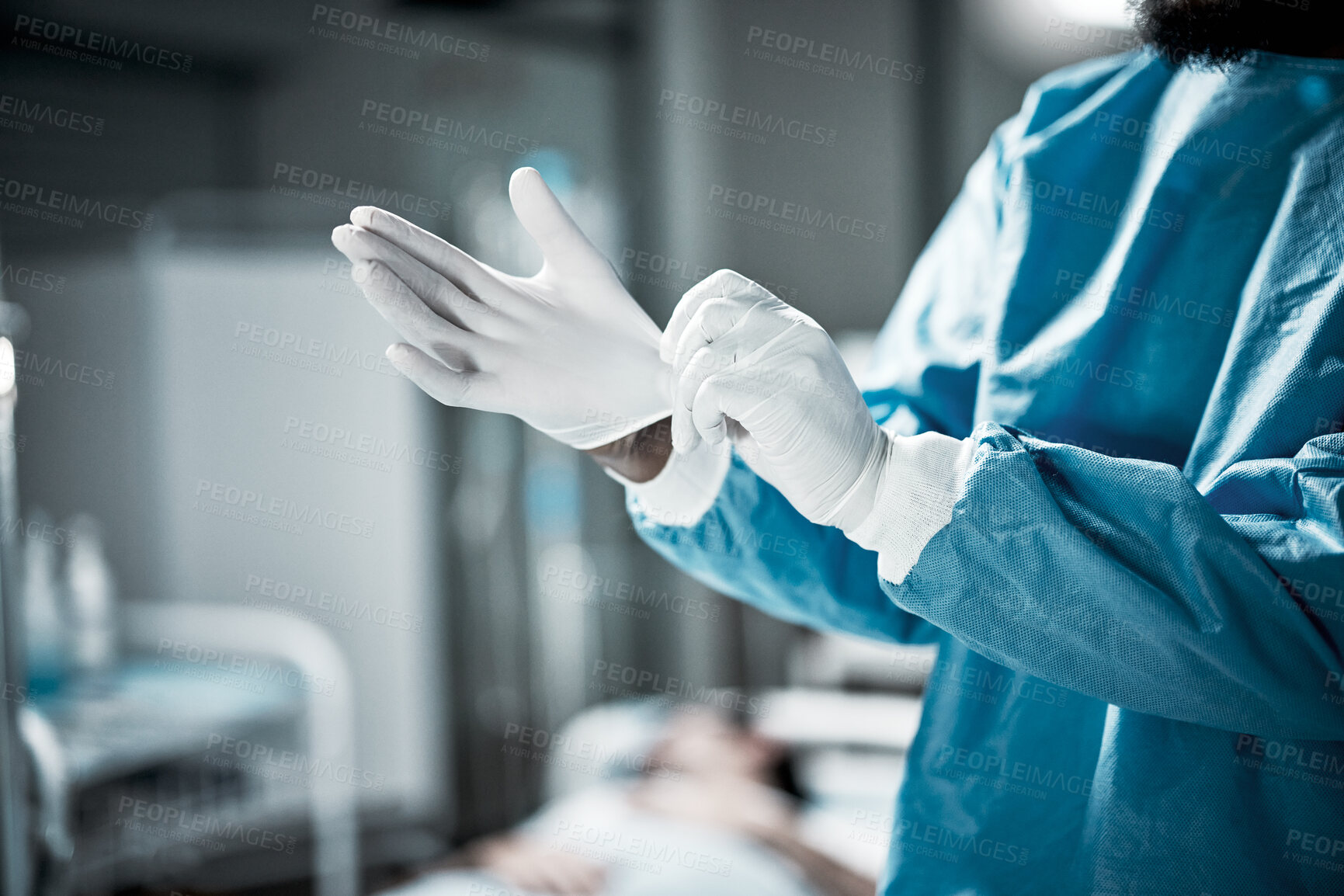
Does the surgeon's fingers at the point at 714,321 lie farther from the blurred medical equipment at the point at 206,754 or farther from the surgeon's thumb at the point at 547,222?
the blurred medical equipment at the point at 206,754

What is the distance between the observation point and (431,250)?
0.91 metres

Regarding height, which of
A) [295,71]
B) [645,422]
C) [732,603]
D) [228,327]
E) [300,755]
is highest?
[295,71]

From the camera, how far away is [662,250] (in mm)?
3320

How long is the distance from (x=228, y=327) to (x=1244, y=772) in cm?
261

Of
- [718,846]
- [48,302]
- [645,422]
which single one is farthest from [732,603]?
[645,422]

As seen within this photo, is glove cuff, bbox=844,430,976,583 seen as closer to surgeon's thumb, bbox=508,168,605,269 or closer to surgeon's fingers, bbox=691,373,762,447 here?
surgeon's fingers, bbox=691,373,762,447

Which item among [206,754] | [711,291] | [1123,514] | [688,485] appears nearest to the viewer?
[1123,514]

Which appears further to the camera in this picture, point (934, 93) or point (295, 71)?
point (295, 71)

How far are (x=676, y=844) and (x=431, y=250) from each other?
49.5 inches

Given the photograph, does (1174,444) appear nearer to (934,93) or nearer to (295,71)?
(934,93)

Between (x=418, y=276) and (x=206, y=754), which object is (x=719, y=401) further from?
(x=206, y=754)

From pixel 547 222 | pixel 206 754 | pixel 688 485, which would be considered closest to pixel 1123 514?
pixel 688 485

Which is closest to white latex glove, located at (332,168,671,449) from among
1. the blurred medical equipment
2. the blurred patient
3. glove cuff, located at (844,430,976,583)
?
glove cuff, located at (844,430,976,583)

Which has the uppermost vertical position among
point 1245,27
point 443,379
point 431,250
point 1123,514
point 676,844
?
point 1245,27
